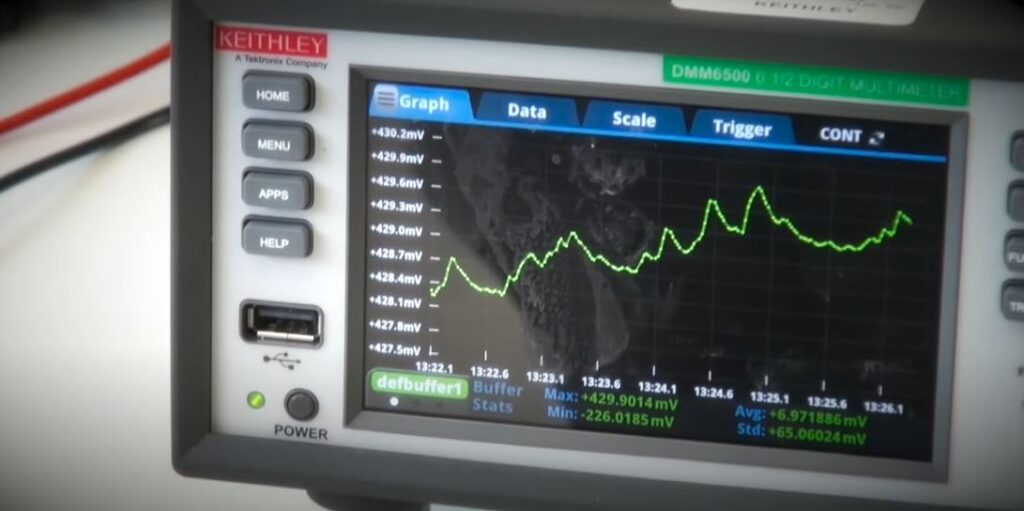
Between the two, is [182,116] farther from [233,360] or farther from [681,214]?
[681,214]

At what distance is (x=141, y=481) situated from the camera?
1025 mm

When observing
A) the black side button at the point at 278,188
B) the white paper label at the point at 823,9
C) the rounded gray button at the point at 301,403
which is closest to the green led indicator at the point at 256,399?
the rounded gray button at the point at 301,403

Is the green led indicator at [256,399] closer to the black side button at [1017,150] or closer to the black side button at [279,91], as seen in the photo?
the black side button at [279,91]

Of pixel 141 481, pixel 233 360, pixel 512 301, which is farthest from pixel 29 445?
pixel 512 301

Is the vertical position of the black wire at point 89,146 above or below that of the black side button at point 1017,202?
above

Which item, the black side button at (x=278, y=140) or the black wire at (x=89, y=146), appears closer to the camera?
the black side button at (x=278, y=140)

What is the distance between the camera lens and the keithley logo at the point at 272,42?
878 millimetres

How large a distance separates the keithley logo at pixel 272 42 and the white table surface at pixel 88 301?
0.25 m

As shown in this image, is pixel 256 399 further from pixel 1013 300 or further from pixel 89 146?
pixel 1013 300

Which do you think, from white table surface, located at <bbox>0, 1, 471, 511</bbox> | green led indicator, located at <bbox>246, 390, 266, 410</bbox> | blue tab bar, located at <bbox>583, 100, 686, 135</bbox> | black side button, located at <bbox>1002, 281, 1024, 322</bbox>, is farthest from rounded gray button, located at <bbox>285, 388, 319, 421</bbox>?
black side button, located at <bbox>1002, 281, 1024, 322</bbox>

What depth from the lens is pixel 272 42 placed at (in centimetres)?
88

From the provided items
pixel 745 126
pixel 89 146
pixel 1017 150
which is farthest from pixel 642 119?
pixel 89 146

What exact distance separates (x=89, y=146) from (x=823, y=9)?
54 cm

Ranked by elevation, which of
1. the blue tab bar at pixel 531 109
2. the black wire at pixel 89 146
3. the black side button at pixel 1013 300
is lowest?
the black side button at pixel 1013 300
